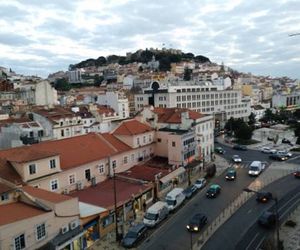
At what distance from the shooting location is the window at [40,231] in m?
21.5

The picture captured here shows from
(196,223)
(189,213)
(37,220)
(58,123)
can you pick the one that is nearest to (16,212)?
(37,220)

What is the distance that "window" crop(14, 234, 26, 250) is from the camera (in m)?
20.2

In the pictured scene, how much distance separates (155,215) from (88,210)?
19.7 feet

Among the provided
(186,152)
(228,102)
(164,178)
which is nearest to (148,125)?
(186,152)

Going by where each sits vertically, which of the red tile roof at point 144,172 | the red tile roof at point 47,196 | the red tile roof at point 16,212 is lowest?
the red tile roof at point 144,172

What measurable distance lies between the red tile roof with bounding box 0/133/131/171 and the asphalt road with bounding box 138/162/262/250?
11.1 metres

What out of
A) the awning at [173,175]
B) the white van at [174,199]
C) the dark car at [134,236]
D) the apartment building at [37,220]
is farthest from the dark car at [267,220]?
the apartment building at [37,220]

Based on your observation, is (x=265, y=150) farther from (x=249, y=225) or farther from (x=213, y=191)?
(x=249, y=225)

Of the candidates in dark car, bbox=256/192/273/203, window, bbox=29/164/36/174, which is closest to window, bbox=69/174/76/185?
window, bbox=29/164/36/174

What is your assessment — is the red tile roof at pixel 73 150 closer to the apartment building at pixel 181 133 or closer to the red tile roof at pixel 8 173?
the red tile roof at pixel 8 173

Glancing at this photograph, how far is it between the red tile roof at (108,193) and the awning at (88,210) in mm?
933

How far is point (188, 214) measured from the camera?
31.7 metres

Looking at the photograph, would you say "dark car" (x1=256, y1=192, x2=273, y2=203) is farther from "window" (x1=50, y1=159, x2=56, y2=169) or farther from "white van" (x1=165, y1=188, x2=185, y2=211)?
"window" (x1=50, y1=159, x2=56, y2=169)

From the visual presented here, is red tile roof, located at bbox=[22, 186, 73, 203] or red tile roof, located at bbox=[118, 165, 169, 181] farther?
red tile roof, located at bbox=[118, 165, 169, 181]
